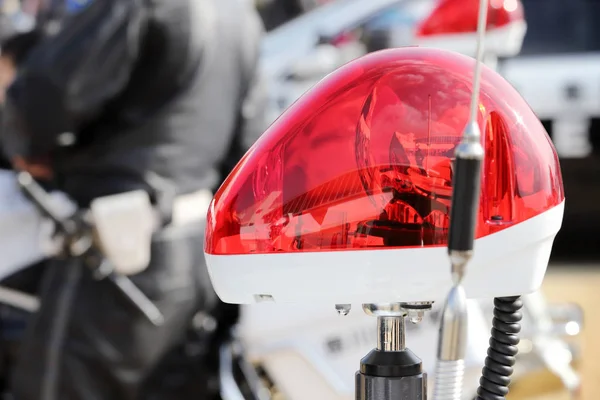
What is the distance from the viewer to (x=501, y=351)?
49.3 inches

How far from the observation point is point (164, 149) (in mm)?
2957

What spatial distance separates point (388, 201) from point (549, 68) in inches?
235

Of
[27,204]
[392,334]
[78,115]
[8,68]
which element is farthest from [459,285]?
[8,68]

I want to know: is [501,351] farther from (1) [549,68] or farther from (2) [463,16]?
(1) [549,68]

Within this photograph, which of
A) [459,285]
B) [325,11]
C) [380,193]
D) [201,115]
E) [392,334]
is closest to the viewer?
[459,285]

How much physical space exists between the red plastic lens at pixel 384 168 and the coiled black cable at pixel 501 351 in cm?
15

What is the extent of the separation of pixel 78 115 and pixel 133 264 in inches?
15.5

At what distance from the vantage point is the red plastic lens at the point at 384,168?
115 cm

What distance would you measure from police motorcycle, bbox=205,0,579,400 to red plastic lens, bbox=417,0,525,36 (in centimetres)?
264

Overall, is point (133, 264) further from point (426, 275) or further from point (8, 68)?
A: point (426, 275)

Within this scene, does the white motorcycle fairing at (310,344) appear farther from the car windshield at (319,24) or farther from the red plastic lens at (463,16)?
the car windshield at (319,24)

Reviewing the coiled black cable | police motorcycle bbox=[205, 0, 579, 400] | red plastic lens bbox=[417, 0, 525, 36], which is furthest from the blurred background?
police motorcycle bbox=[205, 0, 579, 400]

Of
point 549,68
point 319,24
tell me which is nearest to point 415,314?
point 319,24

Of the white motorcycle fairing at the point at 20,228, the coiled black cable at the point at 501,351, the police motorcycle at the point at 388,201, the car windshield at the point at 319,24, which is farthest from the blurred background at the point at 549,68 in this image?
the police motorcycle at the point at 388,201
